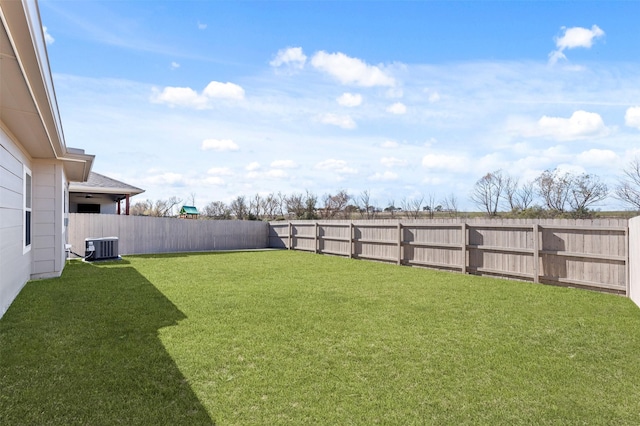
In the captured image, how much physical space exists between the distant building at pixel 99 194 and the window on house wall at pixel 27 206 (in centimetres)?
896

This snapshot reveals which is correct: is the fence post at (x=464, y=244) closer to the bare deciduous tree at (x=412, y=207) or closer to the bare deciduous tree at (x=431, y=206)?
the bare deciduous tree at (x=431, y=206)

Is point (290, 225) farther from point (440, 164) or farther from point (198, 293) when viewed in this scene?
point (198, 293)

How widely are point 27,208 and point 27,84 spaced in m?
4.74

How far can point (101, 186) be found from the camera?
1745cm

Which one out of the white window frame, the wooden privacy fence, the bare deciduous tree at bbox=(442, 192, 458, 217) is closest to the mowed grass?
the wooden privacy fence

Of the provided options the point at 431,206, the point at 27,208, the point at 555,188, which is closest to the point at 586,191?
the point at 555,188

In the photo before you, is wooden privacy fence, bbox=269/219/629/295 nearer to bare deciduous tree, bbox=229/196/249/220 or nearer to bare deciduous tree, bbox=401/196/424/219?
bare deciduous tree, bbox=401/196/424/219

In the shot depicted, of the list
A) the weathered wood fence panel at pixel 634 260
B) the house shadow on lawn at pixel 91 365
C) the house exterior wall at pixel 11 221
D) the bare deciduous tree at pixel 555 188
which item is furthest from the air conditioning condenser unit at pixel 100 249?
the bare deciduous tree at pixel 555 188

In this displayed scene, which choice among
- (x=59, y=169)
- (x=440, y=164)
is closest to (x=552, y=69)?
(x=440, y=164)

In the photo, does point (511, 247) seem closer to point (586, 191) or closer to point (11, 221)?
point (11, 221)

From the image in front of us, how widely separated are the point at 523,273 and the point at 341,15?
26.0 feet

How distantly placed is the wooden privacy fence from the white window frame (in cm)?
925

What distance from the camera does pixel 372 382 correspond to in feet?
9.95

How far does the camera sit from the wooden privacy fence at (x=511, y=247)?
723 centimetres
